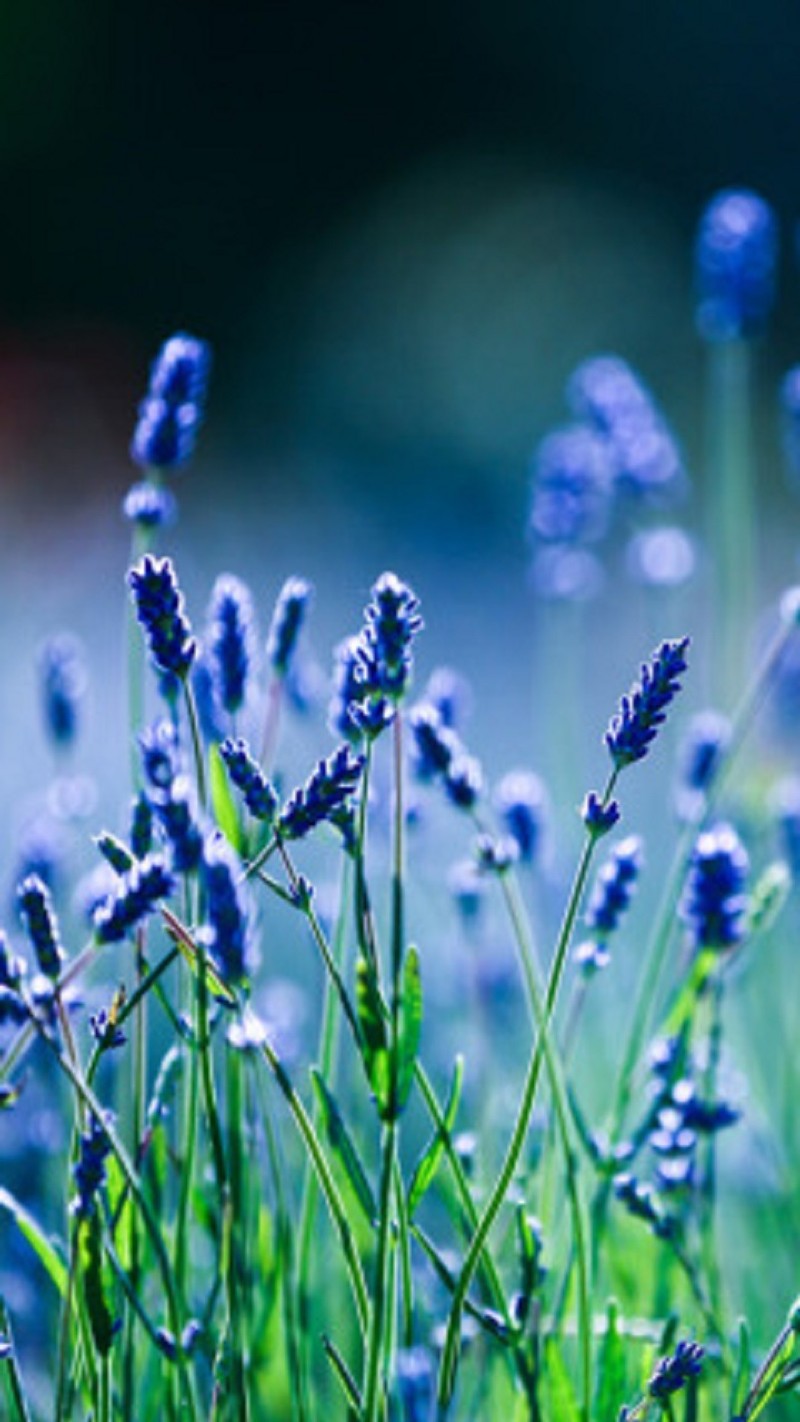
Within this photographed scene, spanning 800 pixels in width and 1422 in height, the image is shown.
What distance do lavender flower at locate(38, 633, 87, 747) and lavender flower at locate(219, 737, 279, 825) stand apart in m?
0.39

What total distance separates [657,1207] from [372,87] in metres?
7.66

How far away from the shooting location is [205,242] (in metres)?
7.62

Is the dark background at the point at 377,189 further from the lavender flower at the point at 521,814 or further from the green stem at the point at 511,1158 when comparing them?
the green stem at the point at 511,1158

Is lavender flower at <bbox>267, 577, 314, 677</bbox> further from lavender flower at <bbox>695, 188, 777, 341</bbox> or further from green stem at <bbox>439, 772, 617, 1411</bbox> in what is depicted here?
lavender flower at <bbox>695, 188, 777, 341</bbox>

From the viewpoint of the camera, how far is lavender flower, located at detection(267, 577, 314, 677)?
98 centimetres

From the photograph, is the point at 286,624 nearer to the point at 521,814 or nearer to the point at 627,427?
the point at 521,814

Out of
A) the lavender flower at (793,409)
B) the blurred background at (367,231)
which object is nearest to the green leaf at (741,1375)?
the lavender flower at (793,409)

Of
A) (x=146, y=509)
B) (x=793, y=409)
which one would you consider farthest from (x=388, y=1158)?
(x=793, y=409)

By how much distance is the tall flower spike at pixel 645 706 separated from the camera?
79cm

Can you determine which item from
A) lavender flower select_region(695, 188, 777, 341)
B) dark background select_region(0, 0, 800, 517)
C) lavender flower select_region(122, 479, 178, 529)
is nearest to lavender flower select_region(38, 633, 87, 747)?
lavender flower select_region(122, 479, 178, 529)

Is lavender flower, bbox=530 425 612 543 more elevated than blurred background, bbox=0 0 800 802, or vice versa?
blurred background, bbox=0 0 800 802

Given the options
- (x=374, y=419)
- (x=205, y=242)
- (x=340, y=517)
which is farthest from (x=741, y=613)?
(x=205, y=242)

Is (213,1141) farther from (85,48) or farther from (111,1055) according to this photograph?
(85,48)

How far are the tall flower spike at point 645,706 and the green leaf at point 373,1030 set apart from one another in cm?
13
